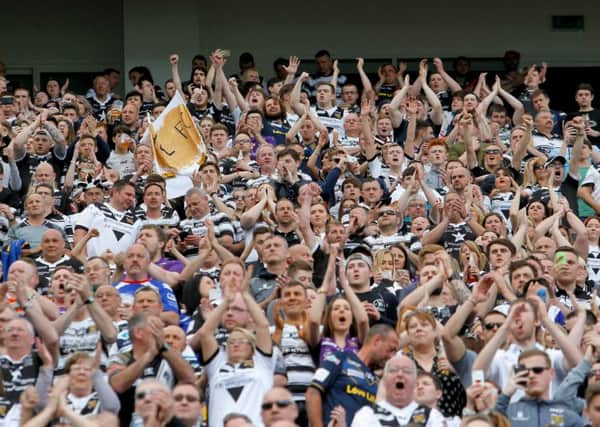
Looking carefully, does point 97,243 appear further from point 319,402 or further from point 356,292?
point 319,402

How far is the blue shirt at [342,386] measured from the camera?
1073cm

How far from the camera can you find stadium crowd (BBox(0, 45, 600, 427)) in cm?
1063

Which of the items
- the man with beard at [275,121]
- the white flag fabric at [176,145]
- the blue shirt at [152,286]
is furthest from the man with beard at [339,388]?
the man with beard at [275,121]

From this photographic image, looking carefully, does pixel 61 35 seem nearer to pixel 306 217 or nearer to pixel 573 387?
pixel 306 217

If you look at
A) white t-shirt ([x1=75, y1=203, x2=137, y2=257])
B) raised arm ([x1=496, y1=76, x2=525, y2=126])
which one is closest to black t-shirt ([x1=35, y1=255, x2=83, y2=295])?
white t-shirt ([x1=75, y1=203, x2=137, y2=257])

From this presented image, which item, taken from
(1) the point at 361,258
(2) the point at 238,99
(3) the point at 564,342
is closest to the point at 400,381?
(3) the point at 564,342

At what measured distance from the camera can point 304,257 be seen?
43.2 feet

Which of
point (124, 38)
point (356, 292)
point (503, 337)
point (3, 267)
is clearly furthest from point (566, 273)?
point (124, 38)

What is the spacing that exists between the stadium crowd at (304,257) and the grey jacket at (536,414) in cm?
1

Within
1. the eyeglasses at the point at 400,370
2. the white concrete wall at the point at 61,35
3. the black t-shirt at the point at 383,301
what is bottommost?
the eyeglasses at the point at 400,370

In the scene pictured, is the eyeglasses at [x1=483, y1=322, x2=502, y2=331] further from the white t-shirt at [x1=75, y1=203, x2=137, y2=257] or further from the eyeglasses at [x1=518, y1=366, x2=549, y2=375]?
the white t-shirt at [x1=75, y1=203, x2=137, y2=257]

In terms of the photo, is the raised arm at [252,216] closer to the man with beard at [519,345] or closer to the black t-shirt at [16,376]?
the man with beard at [519,345]

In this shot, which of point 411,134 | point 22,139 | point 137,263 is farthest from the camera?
point 411,134

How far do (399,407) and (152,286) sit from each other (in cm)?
296
